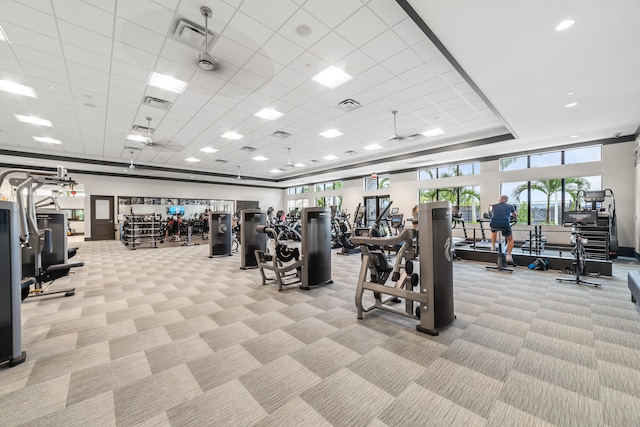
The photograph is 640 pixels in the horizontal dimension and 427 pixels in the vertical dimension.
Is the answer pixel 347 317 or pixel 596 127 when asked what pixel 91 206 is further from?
pixel 596 127

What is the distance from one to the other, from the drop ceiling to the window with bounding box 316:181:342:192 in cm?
736

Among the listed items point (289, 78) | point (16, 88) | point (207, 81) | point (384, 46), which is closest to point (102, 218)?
point (16, 88)

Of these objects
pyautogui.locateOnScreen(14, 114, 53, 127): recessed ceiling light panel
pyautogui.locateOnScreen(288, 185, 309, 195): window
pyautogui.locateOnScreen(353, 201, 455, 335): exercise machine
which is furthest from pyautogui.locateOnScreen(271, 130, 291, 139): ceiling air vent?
pyautogui.locateOnScreen(288, 185, 309, 195): window

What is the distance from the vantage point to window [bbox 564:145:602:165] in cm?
769

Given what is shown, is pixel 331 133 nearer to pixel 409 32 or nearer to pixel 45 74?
pixel 409 32

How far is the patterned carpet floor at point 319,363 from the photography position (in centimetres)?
159

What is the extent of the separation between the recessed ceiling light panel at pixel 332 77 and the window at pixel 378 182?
314 inches

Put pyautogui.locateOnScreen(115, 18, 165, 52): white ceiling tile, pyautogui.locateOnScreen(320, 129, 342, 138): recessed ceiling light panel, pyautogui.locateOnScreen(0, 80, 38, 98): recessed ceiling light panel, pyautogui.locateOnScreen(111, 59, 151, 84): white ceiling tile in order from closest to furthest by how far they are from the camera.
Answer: pyautogui.locateOnScreen(115, 18, 165, 52): white ceiling tile → pyautogui.locateOnScreen(111, 59, 151, 84): white ceiling tile → pyautogui.locateOnScreen(0, 80, 38, 98): recessed ceiling light panel → pyautogui.locateOnScreen(320, 129, 342, 138): recessed ceiling light panel

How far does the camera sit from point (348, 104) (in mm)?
5664

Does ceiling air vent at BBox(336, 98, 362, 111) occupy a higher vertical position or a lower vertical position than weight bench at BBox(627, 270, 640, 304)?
higher

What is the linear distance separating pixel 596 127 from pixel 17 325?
35.9ft

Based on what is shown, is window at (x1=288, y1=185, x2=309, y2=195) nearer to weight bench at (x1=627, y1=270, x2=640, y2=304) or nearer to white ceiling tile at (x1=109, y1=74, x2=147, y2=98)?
white ceiling tile at (x1=109, y1=74, x2=147, y2=98)

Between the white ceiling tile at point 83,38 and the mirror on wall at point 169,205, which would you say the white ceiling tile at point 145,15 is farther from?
the mirror on wall at point 169,205

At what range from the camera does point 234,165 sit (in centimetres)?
1250
